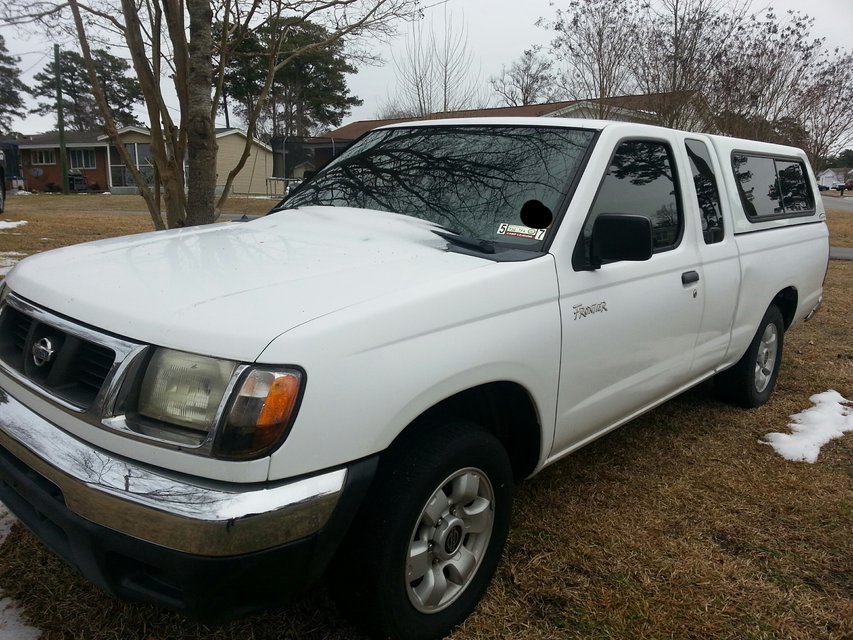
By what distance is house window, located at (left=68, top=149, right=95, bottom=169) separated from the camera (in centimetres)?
4328

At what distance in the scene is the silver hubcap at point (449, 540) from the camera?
2.18 meters

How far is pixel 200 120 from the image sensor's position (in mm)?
4883

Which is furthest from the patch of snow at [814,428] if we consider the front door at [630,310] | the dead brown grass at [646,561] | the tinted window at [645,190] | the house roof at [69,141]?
the house roof at [69,141]

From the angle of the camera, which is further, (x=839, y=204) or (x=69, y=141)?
(x=69, y=141)

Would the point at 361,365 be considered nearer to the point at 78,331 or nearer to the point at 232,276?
the point at 232,276

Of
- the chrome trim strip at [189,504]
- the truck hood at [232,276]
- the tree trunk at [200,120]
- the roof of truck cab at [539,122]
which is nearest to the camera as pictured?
the chrome trim strip at [189,504]

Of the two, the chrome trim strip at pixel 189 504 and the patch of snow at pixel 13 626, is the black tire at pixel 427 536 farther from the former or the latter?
the patch of snow at pixel 13 626

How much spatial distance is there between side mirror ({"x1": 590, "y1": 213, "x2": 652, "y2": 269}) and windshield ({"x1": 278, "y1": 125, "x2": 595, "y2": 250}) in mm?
211

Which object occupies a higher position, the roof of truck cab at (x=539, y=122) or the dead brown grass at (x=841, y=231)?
the roof of truck cab at (x=539, y=122)

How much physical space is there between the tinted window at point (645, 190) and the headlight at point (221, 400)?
5.15 feet

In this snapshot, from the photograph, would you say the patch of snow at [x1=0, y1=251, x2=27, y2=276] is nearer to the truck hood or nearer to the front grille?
the truck hood

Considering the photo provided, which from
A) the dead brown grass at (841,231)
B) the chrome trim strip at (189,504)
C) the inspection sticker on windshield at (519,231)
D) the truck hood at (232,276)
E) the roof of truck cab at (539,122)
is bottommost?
the dead brown grass at (841,231)

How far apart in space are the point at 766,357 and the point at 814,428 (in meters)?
0.60

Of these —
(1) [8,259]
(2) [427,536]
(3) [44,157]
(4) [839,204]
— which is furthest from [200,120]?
(3) [44,157]
